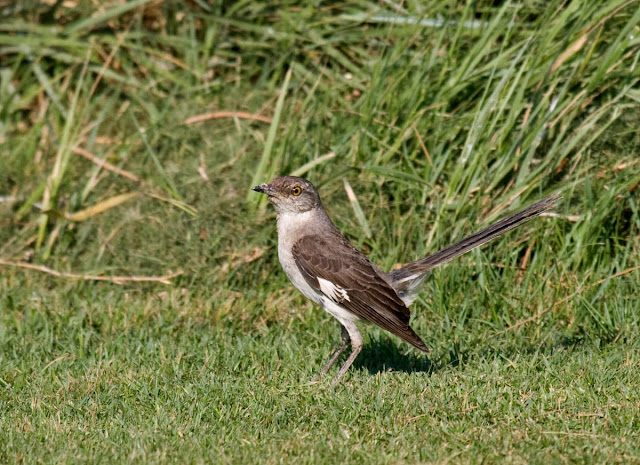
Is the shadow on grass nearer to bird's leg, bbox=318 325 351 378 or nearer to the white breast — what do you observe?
bird's leg, bbox=318 325 351 378

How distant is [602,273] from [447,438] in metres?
2.74

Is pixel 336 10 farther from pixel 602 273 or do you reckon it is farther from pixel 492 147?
pixel 602 273

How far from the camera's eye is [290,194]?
6332 mm

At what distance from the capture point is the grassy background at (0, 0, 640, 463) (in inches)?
197

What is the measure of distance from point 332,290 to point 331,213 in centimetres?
191

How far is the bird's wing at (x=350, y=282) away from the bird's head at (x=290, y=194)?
284mm

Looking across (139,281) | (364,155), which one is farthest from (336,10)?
(139,281)

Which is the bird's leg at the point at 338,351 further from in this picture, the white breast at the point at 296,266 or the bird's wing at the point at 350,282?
the bird's wing at the point at 350,282

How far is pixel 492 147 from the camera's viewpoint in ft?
24.0

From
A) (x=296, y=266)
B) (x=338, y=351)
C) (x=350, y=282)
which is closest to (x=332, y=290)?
(x=350, y=282)

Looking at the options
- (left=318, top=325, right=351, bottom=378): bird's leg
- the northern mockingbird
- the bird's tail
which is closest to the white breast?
the northern mockingbird

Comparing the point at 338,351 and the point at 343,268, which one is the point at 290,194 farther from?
the point at 338,351

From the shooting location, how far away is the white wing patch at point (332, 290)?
19.6 feet

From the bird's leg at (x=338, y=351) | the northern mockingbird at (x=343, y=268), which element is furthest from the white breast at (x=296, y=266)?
the bird's leg at (x=338, y=351)
